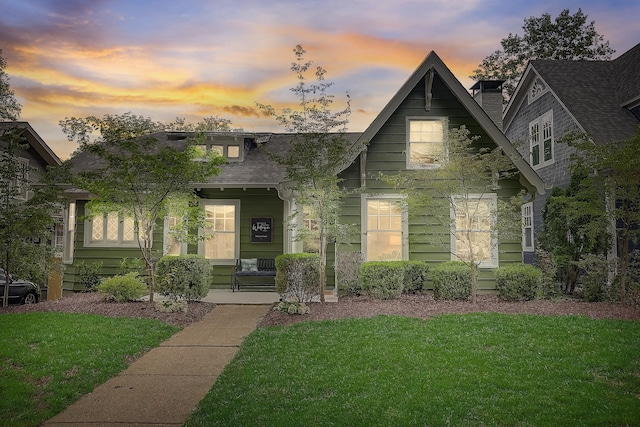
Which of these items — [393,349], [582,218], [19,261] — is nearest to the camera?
[393,349]

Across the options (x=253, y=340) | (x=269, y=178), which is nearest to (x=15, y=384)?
(x=253, y=340)

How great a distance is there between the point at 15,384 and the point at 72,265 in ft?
34.3

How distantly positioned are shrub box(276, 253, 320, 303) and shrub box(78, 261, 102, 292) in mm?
6485

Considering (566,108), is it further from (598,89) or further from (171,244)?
(171,244)

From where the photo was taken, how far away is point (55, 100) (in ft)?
47.8

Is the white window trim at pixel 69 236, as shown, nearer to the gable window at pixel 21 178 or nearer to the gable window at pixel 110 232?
the gable window at pixel 110 232

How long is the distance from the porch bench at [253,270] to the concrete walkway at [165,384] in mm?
4688

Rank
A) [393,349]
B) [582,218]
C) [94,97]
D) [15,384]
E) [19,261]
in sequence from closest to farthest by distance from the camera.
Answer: [15,384]
[393,349]
[19,261]
[582,218]
[94,97]

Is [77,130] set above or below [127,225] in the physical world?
above

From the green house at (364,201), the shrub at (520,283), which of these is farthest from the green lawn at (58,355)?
the shrub at (520,283)

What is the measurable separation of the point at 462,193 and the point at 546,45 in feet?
70.8

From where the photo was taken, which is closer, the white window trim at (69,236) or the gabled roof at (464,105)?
the gabled roof at (464,105)

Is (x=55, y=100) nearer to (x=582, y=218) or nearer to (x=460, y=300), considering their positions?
(x=460, y=300)

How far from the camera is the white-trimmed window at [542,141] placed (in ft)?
59.4
